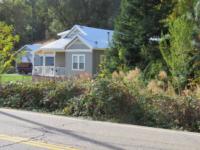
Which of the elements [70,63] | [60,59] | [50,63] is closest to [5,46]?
[70,63]

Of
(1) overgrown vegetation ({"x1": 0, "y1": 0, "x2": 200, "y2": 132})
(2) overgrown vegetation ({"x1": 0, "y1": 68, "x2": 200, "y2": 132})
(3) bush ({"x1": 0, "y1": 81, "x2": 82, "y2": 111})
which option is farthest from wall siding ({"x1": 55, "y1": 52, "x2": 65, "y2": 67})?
(2) overgrown vegetation ({"x1": 0, "y1": 68, "x2": 200, "y2": 132})

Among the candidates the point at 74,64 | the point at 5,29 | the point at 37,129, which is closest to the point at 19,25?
the point at 74,64

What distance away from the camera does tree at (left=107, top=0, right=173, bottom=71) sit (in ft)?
83.8

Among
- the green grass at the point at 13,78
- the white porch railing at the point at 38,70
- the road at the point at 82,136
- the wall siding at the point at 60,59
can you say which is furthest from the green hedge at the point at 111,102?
the white porch railing at the point at 38,70

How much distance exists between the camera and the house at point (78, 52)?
4753cm

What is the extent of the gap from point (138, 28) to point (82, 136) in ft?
51.0

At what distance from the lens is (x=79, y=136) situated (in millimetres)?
10914

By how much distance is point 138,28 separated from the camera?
1013 inches

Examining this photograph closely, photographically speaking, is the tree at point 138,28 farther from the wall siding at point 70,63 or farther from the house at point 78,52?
the wall siding at point 70,63

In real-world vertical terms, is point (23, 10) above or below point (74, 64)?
above

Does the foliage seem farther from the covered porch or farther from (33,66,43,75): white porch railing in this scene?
(33,66,43,75): white porch railing

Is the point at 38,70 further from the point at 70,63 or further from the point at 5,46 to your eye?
the point at 5,46

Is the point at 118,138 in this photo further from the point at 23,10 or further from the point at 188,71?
the point at 23,10

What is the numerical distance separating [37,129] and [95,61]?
118 ft
